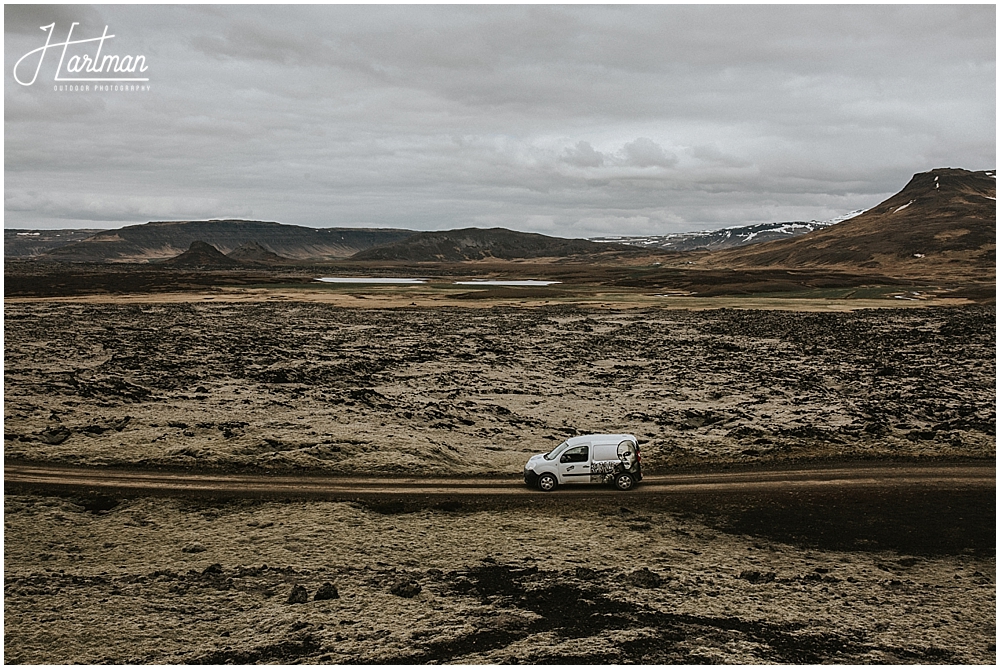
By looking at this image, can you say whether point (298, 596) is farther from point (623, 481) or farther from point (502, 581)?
point (623, 481)

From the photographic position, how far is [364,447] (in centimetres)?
3089

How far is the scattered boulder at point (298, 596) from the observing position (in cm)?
1811

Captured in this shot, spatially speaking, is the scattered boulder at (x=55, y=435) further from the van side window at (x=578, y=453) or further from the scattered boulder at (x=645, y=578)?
the scattered boulder at (x=645, y=578)

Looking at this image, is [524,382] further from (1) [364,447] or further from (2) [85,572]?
(2) [85,572]

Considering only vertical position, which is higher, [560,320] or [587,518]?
[560,320]

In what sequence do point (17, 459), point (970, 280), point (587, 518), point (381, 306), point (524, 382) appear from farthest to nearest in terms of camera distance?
point (970, 280)
point (381, 306)
point (524, 382)
point (17, 459)
point (587, 518)

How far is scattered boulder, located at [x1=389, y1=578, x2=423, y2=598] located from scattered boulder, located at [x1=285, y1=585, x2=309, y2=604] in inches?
81.5

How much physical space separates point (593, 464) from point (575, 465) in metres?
0.62

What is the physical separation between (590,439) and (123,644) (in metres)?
15.2

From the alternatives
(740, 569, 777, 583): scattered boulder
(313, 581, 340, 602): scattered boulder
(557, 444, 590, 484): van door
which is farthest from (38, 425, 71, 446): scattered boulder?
(740, 569, 777, 583): scattered boulder

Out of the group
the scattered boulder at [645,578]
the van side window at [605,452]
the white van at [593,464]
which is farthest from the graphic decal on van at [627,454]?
the scattered boulder at [645,578]

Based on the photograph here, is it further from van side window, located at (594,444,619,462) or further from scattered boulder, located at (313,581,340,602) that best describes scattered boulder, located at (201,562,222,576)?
van side window, located at (594,444,619,462)

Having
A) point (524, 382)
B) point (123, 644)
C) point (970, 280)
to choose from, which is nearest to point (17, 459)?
point (123, 644)

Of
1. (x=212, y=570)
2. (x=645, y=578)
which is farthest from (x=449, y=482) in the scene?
(x=645, y=578)
